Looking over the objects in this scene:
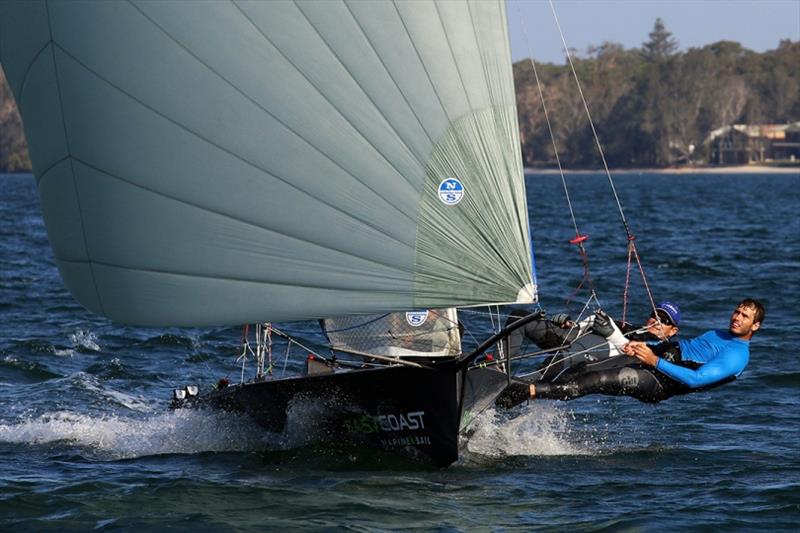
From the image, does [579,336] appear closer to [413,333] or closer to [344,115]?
[413,333]

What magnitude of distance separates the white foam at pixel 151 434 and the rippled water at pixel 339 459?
0.02 metres

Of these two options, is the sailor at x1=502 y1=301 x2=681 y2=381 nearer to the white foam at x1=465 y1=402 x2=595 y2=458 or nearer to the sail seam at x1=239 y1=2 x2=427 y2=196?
the white foam at x1=465 y1=402 x2=595 y2=458

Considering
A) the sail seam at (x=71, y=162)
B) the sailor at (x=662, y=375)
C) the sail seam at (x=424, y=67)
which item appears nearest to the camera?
the sail seam at (x=424, y=67)

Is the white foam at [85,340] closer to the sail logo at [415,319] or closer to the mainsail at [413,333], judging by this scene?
the mainsail at [413,333]

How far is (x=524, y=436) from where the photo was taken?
32.2 feet

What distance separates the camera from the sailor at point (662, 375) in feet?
30.0

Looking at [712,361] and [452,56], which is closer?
[452,56]

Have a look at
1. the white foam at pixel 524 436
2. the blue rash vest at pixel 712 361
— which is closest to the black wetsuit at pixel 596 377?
the blue rash vest at pixel 712 361

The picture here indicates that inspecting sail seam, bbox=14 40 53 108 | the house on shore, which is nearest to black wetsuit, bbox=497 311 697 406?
sail seam, bbox=14 40 53 108

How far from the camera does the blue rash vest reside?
9.10 m

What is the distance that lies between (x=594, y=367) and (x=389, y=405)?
63.7 inches

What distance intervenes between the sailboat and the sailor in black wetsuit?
52.5 inches

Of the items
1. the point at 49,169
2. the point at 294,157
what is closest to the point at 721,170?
the point at 49,169

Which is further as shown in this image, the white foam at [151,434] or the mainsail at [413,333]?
the white foam at [151,434]
